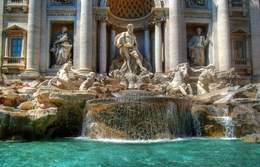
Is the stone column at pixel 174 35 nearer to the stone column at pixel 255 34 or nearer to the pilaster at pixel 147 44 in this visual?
the pilaster at pixel 147 44

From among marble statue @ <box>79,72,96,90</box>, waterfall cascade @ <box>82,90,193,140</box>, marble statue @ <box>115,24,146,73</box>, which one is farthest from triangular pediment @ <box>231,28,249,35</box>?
marble statue @ <box>79,72,96,90</box>

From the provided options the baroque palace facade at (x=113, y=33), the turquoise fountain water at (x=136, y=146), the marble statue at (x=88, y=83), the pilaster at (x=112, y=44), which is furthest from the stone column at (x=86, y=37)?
the turquoise fountain water at (x=136, y=146)

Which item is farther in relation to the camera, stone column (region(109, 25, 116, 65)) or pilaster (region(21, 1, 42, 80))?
stone column (region(109, 25, 116, 65))

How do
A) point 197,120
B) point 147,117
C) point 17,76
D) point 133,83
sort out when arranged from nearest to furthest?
1. point 147,117
2. point 197,120
3. point 133,83
4. point 17,76

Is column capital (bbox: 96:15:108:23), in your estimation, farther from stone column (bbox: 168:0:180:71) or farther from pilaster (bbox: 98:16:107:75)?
stone column (bbox: 168:0:180:71)

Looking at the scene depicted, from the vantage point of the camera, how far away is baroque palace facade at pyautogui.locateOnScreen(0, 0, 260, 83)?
19.1 metres

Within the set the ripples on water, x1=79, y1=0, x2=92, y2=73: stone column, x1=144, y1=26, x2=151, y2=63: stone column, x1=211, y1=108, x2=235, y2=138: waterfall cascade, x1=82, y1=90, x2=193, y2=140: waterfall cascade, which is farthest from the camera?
x1=144, y1=26, x2=151, y2=63: stone column

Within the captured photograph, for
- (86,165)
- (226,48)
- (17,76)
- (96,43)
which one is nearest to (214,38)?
(226,48)

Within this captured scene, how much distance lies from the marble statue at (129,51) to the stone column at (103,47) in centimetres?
139

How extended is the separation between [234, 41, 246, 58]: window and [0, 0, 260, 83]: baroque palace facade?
0.24 feet

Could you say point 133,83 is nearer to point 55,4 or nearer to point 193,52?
point 193,52

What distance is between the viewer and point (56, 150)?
324 inches

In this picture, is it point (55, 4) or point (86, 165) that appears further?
point (55, 4)

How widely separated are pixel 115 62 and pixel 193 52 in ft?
19.1
